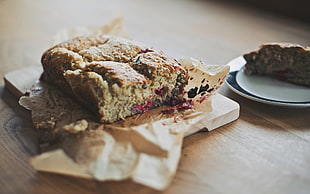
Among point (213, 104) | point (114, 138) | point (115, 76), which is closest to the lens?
point (114, 138)

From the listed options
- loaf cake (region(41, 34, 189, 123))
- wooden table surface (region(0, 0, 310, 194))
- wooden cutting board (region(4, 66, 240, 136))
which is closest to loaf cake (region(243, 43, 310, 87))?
wooden table surface (region(0, 0, 310, 194))

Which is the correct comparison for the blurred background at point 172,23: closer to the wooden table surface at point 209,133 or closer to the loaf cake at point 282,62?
the wooden table surface at point 209,133

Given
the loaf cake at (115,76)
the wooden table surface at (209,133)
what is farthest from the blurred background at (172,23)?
the loaf cake at (115,76)

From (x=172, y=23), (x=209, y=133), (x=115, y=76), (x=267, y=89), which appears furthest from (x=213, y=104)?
(x=172, y=23)

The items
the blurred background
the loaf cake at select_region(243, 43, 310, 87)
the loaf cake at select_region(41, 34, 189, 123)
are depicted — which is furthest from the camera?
the blurred background

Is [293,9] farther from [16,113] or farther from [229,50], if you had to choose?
[16,113]

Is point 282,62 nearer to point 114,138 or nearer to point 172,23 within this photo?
point 114,138

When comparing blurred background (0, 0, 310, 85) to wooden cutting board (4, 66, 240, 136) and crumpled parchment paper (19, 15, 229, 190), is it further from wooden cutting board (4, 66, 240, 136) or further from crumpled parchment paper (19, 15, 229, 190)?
crumpled parchment paper (19, 15, 229, 190)
